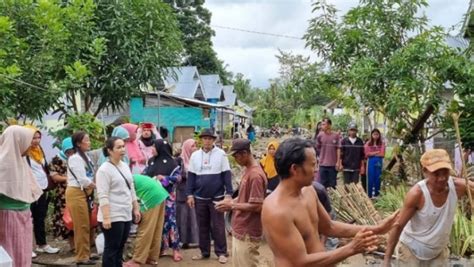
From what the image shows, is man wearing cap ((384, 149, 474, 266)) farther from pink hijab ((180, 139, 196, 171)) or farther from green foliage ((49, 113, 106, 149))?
green foliage ((49, 113, 106, 149))

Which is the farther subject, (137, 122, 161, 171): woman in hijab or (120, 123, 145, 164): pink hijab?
(137, 122, 161, 171): woman in hijab

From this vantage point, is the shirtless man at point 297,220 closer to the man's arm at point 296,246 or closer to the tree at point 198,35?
the man's arm at point 296,246

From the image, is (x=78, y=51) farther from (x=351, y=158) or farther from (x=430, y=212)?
(x=430, y=212)

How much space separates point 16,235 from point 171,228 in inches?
117

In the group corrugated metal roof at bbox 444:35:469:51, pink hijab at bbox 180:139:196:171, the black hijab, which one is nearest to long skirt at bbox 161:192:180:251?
the black hijab

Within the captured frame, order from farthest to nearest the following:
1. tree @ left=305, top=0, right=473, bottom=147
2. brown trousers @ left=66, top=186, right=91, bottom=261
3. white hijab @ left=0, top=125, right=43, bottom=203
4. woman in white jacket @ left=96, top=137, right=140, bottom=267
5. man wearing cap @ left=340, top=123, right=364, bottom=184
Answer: man wearing cap @ left=340, top=123, right=364, bottom=184, tree @ left=305, top=0, right=473, bottom=147, brown trousers @ left=66, top=186, right=91, bottom=261, woman in white jacket @ left=96, top=137, right=140, bottom=267, white hijab @ left=0, top=125, right=43, bottom=203

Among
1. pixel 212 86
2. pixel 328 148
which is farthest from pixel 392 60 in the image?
pixel 212 86

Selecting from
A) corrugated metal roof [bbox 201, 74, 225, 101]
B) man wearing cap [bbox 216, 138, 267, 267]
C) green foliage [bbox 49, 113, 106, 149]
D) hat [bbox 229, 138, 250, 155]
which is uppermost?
corrugated metal roof [bbox 201, 74, 225, 101]

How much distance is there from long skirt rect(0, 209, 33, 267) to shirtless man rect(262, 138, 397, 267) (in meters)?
2.76

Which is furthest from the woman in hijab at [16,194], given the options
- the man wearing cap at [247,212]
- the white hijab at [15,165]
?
the man wearing cap at [247,212]

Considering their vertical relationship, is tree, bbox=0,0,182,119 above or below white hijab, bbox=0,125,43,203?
above

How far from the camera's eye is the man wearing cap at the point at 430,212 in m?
3.80

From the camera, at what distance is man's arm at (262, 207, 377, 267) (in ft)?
9.09

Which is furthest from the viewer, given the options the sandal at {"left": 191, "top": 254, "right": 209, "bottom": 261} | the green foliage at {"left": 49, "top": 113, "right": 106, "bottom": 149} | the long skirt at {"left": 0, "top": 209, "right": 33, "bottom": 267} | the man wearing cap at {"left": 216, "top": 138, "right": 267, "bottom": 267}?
the green foliage at {"left": 49, "top": 113, "right": 106, "bottom": 149}
